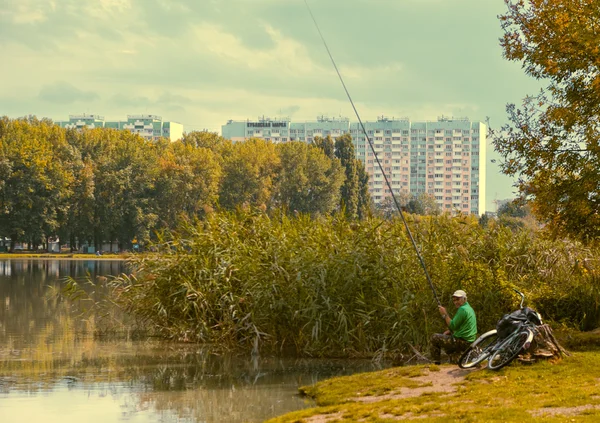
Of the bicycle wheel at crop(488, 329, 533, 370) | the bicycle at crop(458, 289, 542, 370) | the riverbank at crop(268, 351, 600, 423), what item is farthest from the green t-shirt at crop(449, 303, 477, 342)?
the bicycle wheel at crop(488, 329, 533, 370)

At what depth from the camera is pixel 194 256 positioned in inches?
830

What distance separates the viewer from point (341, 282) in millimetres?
19312

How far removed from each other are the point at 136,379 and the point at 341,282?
15.3 ft

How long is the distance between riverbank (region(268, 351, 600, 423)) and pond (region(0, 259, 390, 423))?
101 centimetres

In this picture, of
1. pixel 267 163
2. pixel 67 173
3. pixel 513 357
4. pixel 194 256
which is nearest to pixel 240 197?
pixel 267 163

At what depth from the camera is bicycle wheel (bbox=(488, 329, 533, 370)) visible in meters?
13.5

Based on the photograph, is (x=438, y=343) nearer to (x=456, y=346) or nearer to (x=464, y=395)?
(x=456, y=346)

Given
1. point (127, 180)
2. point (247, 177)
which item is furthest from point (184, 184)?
point (247, 177)

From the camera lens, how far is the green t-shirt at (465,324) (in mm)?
14945

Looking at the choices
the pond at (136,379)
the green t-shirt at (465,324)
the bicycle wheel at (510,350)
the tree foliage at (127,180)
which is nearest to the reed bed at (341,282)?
the pond at (136,379)

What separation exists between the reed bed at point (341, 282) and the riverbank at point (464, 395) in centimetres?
405

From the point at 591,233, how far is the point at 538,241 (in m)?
2.17

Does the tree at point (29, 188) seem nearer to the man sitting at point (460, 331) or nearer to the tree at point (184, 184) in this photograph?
the tree at point (184, 184)

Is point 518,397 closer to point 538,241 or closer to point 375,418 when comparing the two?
point 375,418
